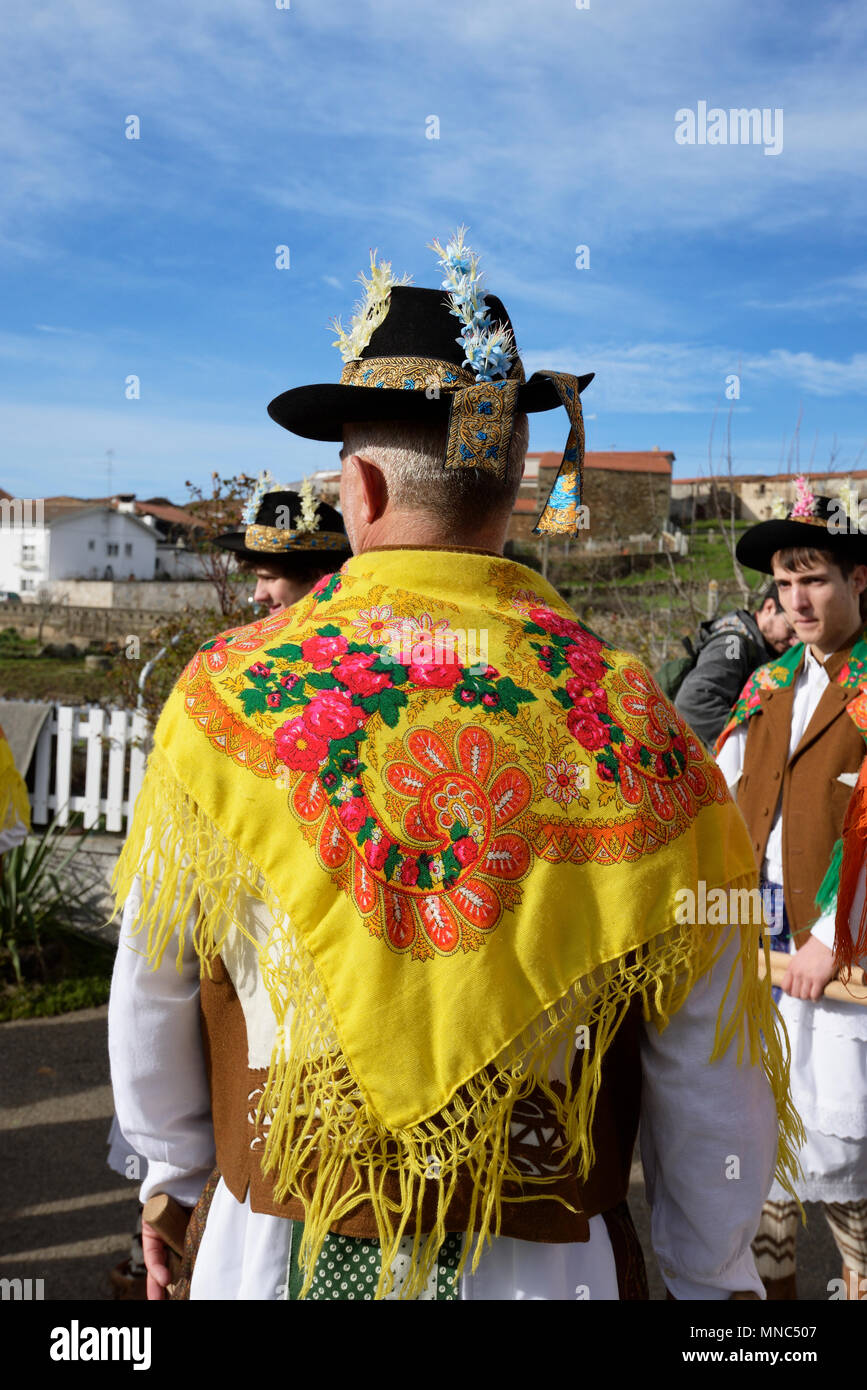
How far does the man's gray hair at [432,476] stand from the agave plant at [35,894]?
4960mm

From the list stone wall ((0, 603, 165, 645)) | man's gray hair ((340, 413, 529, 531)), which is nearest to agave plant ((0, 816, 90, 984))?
man's gray hair ((340, 413, 529, 531))

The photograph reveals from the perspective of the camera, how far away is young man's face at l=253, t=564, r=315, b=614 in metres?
3.73

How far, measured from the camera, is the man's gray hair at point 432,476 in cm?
150

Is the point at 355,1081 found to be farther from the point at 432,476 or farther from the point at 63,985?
the point at 63,985

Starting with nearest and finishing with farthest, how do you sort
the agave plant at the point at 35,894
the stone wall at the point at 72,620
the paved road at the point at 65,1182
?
the paved road at the point at 65,1182 < the agave plant at the point at 35,894 < the stone wall at the point at 72,620

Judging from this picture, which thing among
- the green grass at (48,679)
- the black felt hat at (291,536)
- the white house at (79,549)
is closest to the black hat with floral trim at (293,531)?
the black felt hat at (291,536)

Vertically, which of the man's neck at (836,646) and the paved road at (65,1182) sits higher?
the man's neck at (836,646)

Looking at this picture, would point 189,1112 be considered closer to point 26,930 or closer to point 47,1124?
point 47,1124

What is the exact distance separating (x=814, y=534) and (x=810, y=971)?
3.88 ft

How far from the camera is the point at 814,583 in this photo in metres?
3.00

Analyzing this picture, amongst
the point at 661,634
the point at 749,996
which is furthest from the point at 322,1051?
the point at 661,634

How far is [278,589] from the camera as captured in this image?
3740 mm

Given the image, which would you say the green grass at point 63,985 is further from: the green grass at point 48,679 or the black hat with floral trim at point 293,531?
the green grass at point 48,679

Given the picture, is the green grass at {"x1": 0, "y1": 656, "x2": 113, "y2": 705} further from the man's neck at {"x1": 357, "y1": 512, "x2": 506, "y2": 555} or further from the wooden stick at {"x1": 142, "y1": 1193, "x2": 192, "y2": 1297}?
the man's neck at {"x1": 357, "y1": 512, "x2": 506, "y2": 555}
